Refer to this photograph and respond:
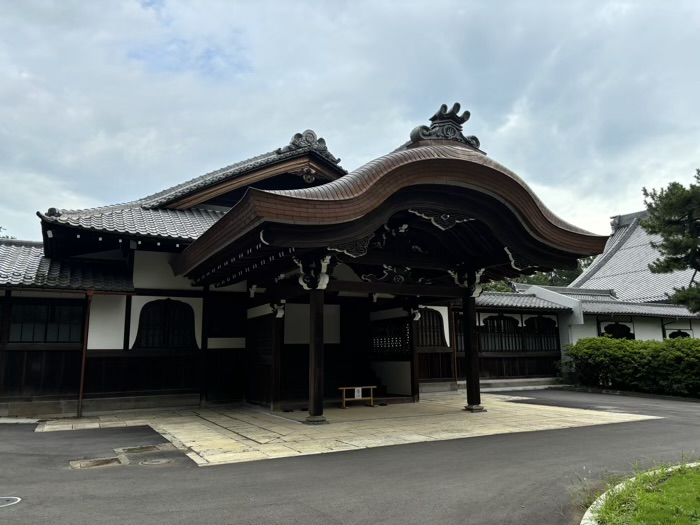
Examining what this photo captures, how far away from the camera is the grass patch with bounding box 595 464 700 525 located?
393 cm

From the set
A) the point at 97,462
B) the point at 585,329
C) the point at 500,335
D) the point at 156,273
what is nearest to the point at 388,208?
the point at 97,462

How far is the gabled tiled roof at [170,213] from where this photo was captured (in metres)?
10.2

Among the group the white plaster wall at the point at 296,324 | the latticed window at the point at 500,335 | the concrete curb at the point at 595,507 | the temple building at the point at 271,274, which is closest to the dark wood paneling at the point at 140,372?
the temple building at the point at 271,274

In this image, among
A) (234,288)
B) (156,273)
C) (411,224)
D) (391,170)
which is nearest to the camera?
(391,170)

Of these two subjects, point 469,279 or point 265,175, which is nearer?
point 469,279

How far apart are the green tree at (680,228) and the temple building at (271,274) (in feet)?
23.5

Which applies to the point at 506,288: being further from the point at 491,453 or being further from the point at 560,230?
the point at 491,453

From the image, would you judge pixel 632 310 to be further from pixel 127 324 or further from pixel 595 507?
pixel 127 324

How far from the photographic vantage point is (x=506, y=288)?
3541 centimetres

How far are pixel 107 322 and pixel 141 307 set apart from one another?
2.44ft

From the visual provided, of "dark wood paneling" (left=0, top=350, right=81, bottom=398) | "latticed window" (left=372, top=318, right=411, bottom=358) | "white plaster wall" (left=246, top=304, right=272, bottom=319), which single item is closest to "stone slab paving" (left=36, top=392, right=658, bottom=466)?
"dark wood paneling" (left=0, top=350, right=81, bottom=398)

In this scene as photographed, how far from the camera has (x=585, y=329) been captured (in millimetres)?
19766

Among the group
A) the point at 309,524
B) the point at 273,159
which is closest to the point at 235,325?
the point at 273,159

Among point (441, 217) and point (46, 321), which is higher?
point (441, 217)
